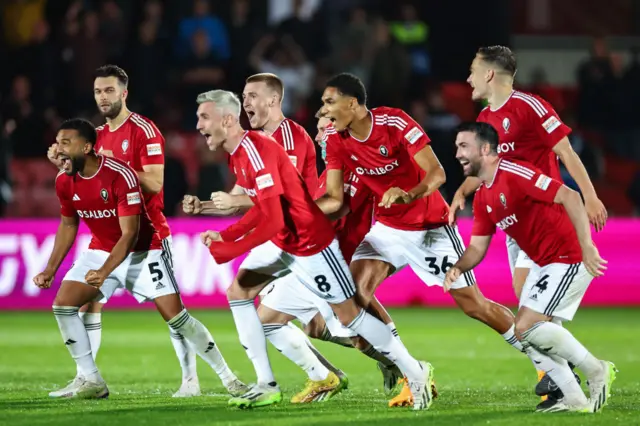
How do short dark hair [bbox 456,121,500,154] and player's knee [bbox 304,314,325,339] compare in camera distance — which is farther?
player's knee [bbox 304,314,325,339]

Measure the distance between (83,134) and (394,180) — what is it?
248 centimetres

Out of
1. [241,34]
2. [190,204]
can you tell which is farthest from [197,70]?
[190,204]

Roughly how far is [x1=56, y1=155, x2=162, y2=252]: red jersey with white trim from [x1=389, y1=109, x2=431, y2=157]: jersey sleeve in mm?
2084

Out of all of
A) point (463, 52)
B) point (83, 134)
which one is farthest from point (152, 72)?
point (83, 134)

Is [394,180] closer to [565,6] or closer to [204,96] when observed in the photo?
[204,96]

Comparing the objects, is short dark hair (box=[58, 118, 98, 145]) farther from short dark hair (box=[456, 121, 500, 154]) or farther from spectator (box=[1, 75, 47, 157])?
spectator (box=[1, 75, 47, 157])

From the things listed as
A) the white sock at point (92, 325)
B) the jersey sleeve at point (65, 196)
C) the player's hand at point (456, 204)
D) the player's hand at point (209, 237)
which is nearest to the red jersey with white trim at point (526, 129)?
the player's hand at point (456, 204)

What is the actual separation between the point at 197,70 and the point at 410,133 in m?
11.6

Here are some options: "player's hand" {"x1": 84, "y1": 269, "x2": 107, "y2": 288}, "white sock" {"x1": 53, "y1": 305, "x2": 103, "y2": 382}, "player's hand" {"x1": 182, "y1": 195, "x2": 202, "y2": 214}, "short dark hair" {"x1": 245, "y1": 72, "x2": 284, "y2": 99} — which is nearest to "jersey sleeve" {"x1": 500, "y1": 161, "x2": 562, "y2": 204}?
"player's hand" {"x1": 182, "y1": 195, "x2": 202, "y2": 214}

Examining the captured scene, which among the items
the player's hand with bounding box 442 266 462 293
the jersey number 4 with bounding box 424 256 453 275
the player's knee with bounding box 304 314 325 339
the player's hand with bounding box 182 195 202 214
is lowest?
the player's knee with bounding box 304 314 325 339

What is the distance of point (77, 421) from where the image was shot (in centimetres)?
814

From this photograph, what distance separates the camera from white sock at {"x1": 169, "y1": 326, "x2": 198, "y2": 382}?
33.0ft

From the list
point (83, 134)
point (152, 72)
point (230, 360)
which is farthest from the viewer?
point (152, 72)

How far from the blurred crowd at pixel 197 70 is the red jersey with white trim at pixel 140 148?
8.80m
